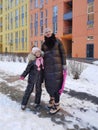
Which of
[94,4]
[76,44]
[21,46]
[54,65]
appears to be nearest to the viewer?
[54,65]

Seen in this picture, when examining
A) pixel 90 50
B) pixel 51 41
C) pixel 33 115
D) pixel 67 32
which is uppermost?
pixel 67 32

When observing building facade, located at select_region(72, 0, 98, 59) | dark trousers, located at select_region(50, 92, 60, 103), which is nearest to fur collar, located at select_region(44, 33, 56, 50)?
dark trousers, located at select_region(50, 92, 60, 103)

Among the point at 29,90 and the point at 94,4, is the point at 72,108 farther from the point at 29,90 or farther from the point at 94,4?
the point at 94,4

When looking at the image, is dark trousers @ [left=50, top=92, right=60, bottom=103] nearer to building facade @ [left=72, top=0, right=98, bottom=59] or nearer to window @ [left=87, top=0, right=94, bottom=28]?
building facade @ [left=72, top=0, right=98, bottom=59]

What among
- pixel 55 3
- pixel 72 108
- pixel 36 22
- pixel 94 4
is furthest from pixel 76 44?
pixel 72 108

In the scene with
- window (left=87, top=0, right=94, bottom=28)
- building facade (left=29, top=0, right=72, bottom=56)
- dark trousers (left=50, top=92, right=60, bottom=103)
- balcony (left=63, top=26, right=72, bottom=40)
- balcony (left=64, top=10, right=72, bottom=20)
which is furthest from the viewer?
building facade (left=29, top=0, right=72, bottom=56)

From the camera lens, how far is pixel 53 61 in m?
6.33

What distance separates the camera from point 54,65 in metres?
6.34

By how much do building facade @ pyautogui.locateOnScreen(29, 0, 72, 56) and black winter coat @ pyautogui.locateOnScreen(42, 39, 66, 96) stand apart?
103 ft

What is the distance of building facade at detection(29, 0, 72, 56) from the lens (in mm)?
39250

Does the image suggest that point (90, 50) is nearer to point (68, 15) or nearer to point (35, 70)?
point (68, 15)

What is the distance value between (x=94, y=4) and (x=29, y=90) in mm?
26884

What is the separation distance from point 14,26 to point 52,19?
17.6m

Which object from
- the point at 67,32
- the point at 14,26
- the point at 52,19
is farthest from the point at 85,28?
the point at 14,26
